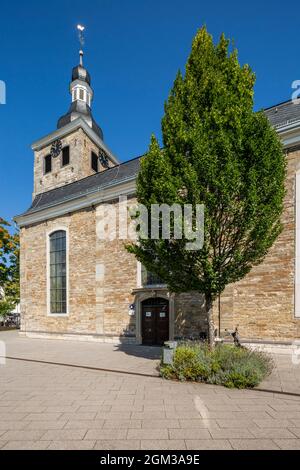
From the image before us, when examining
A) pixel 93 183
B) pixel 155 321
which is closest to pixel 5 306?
pixel 93 183

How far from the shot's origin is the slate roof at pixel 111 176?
12.2 meters

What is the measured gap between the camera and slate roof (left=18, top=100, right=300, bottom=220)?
39.9 ft

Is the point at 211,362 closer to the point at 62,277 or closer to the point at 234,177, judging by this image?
the point at 234,177

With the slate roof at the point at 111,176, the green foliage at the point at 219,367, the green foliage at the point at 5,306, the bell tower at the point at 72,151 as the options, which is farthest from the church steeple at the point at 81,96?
the green foliage at the point at 219,367

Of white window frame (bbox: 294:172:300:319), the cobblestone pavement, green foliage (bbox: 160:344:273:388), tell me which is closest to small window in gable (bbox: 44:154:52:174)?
white window frame (bbox: 294:172:300:319)

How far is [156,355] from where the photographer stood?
38.1ft

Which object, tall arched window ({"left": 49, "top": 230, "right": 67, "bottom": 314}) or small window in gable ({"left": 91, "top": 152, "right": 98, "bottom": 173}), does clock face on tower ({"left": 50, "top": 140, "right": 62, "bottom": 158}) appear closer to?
small window in gable ({"left": 91, "top": 152, "right": 98, "bottom": 173})

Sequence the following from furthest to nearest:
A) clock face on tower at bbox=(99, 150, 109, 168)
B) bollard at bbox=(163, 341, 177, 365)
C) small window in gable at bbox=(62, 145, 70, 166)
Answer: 1. clock face on tower at bbox=(99, 150, 109, 168)
2. small window in gable at bbox=(62, 145, 70, 166)
3. bollard at bbox=(163, 341, 177, 365)

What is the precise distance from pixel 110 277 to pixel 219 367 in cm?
976

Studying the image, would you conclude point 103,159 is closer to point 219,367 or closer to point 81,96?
point 81,96

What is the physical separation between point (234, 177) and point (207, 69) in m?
3.38

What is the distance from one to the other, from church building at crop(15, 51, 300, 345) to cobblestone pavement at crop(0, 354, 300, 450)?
17.2 ft

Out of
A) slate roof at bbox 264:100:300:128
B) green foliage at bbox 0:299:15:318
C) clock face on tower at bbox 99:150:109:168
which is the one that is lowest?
green foliage at bbox 0:299:15:318
